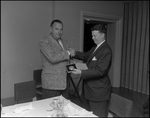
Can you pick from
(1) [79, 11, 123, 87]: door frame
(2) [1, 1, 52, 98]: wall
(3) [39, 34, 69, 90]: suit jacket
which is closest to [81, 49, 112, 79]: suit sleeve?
(3) [39, 34, 69, 90]: suit jacket

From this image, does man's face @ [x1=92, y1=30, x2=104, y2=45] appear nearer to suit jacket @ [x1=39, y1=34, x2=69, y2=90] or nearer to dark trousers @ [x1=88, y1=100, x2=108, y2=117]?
suit jacket @ [x1=39, y1=34, x2=69, y2=90]

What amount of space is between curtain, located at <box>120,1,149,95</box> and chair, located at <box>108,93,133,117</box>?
3130 mm

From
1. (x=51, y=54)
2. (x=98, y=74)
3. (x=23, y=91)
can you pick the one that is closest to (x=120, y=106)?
(x=98, y=74)

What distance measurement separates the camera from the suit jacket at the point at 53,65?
7.02 ft

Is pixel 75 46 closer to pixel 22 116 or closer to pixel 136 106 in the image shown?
pixel 136 106

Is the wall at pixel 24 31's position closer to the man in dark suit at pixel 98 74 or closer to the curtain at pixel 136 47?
the man in dark suit at pixel 98 74

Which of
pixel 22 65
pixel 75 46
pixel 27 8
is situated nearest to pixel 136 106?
pixel 75 46

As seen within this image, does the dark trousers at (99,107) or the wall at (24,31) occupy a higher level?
the wall at (24,31)

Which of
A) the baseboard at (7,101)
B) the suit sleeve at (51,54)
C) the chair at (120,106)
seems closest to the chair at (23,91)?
the suit sleeve at (51,54)

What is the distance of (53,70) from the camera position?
7.14 feet

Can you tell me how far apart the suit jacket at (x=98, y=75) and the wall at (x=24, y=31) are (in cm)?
177

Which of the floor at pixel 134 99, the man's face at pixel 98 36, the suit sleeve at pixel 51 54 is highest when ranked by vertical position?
the man's face at pixel 98 36

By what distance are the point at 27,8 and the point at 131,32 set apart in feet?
10.1

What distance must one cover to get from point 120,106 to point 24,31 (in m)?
2.55
